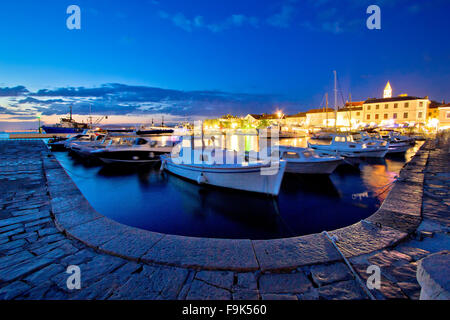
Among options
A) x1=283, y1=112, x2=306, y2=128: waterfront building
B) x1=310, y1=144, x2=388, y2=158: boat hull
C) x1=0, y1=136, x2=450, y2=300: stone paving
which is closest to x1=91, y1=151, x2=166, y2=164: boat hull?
x1=0, y1=136, x2=450, y2=300: stone paving

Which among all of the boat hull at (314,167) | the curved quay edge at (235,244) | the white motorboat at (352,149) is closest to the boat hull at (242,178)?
the boat hull at (314,167)

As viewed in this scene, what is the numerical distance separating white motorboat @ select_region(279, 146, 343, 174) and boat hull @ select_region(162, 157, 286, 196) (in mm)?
3632

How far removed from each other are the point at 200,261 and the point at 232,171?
551cm

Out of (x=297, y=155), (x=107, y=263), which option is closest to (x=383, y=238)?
(x=107, y=263)

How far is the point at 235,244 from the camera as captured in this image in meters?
3.38

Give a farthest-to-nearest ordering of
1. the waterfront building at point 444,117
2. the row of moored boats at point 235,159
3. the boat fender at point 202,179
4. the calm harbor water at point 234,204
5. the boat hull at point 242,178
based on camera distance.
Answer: the waterfront building at point 444,117 < the boat fender at point 202,179 < the row of moored boats at point 235,159 < the boat hull at point 242,178 < the calm harbor water at point 234,204

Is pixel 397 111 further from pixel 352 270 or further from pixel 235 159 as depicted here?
pixel 352 270

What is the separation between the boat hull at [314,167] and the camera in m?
10.7

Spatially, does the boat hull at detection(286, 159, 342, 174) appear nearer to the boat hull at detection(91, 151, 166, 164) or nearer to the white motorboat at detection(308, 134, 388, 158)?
the white motorboat at detection(308, 134, 388, 158)

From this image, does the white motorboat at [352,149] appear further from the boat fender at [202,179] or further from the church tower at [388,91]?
the church tower at [388,91]

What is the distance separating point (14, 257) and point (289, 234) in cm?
576

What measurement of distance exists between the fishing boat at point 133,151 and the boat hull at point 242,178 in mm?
6760

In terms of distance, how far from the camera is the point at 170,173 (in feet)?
41.0

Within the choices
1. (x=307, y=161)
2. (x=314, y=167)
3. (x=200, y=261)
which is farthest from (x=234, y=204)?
(x=314, y=167)
